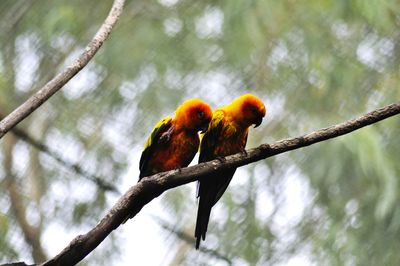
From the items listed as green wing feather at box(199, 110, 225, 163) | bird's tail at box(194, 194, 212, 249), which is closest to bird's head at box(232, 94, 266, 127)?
green wing feather at box(199, 110, 225, 163)

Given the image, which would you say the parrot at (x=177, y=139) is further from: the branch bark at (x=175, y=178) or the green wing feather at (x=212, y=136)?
the branch bark at (x=175, y=178)

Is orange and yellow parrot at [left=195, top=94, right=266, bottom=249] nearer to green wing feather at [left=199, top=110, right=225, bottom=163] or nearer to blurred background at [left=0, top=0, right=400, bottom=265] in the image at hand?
green wing feather at [left=199, top=110, right=225, bottom=163]

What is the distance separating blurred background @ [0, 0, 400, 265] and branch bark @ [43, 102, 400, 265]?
10.4 feet

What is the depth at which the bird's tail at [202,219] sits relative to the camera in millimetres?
3881

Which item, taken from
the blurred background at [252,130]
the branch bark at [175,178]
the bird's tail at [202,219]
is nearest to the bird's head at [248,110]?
the bird's tail at [202,219]

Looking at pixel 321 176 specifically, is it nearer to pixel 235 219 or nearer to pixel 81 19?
pixel 235 219

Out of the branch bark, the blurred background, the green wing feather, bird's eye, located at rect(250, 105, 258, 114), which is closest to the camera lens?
the branch bark

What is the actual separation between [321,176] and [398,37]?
4.41 ft

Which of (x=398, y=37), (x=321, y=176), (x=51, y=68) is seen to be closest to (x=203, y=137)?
(x=51, y=68)

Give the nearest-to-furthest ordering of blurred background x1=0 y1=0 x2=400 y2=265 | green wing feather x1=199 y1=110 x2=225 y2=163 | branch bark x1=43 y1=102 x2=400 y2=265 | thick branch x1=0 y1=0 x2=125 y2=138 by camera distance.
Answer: branch bark x1=43 y1=102 x2=400 y2=265, thick branch x1=0 y1=0 x2=125 y2=138, green wing feather x1=199 y1=110 x2=225 y2=163, blurred background x1=0 y1=0 x2=400 y2=265

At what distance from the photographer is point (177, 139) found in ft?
13.0

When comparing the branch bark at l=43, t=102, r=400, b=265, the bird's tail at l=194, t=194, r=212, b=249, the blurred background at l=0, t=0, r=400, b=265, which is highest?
the branch bark at l=43, t=102, r=400, b=265

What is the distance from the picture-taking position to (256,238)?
6.93 m

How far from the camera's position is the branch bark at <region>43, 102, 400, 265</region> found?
284 cm
